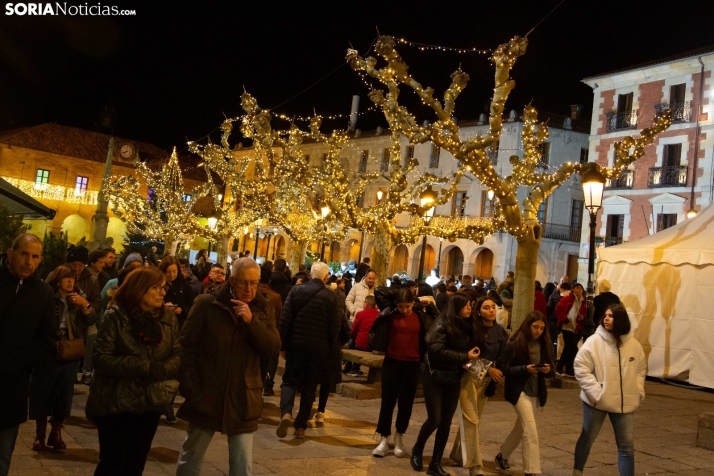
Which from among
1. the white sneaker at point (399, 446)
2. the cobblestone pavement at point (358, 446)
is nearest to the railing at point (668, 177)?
the cobblestone pavement at point (358, 446)

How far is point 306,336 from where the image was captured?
711 centimetres

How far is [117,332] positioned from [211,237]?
2421 centimetres

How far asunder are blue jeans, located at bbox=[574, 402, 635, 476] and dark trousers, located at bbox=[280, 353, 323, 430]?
2717 mm

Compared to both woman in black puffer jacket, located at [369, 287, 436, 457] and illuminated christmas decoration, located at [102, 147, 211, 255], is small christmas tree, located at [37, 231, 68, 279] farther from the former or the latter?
illuminated christmas decoration, located at [102, 147, 211, 255]

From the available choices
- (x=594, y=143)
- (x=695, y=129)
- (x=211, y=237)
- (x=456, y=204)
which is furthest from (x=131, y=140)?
(x=695, y=129)

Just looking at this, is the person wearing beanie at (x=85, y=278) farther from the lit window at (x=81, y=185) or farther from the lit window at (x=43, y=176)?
the lit window at (x=43, y=176)

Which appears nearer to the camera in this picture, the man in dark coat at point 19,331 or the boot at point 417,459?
the man in dark coat at point 19,331

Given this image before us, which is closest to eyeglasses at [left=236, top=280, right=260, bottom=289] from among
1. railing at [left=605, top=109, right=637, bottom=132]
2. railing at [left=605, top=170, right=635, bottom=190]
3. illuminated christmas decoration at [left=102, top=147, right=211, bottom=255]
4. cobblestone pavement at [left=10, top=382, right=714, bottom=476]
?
cobblestone pavement at [left=10, top=382, right=714, bottom=476]

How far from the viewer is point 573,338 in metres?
12.4

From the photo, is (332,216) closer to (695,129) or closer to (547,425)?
(547,425)

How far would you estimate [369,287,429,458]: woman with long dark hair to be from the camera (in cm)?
650

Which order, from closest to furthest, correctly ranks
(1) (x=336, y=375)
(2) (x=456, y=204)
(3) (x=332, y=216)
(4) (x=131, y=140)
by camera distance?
(1) (x=336, y=375) < (3) (x=332, y=216) < (2) (x=456, y=204) < (4) (x=131, y=140)

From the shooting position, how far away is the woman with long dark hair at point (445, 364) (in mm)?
5816

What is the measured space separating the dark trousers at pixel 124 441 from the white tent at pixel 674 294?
35.8ft
